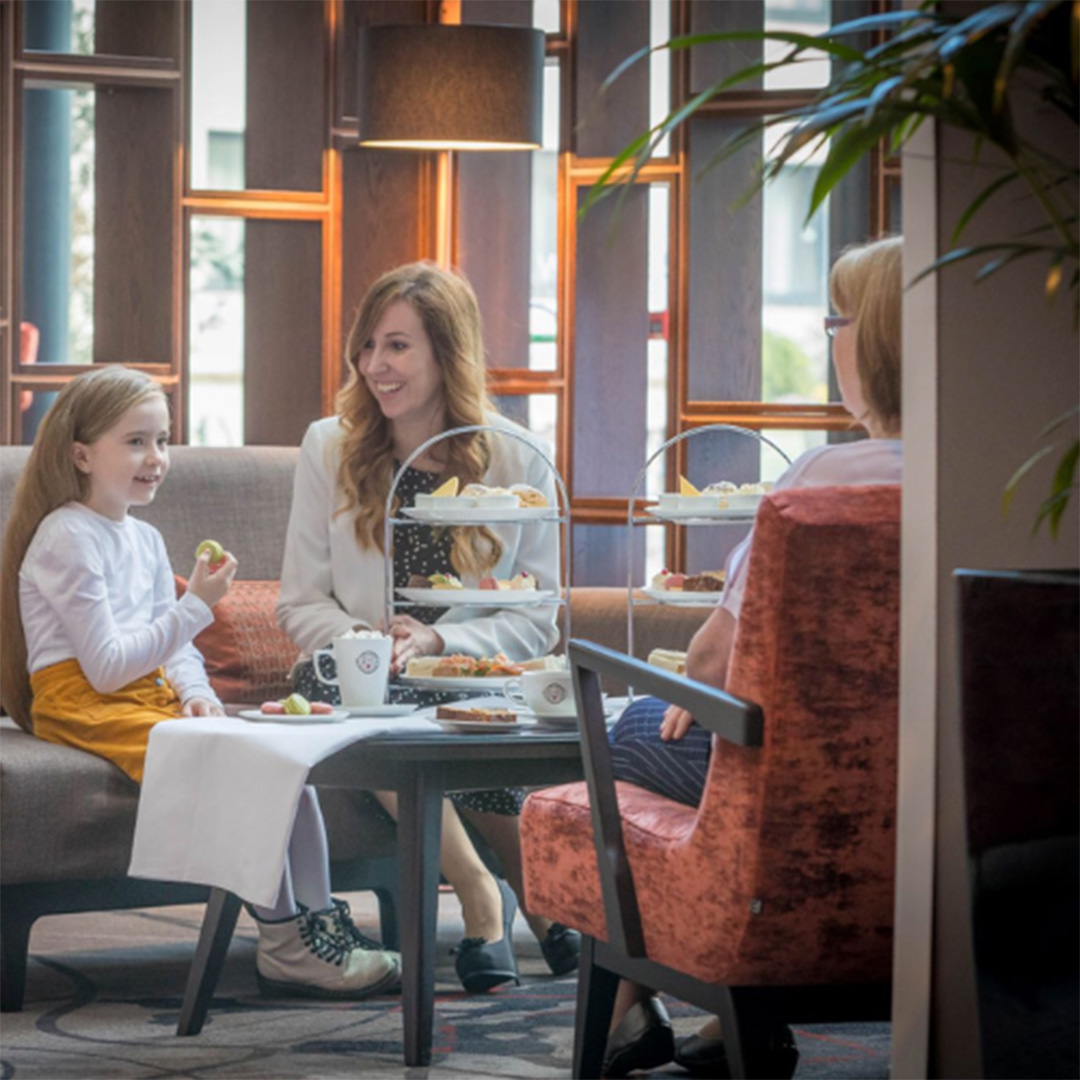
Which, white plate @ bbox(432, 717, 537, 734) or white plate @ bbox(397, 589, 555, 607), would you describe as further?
white plate @ bbox(397, 589, 555, 607)

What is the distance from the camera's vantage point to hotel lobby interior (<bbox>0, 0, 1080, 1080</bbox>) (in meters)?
1.79

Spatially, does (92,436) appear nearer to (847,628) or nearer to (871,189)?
(847,628)

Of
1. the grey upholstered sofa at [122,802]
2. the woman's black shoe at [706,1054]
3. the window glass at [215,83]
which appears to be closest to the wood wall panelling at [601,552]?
the grey upholstered sofa at [122,802]

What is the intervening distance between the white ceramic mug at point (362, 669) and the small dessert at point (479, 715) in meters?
0.19

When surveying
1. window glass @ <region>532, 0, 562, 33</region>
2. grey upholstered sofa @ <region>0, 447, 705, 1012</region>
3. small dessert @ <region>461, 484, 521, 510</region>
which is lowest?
grey upholstered sofa @ <region>0, 447, 705, 1012</region>

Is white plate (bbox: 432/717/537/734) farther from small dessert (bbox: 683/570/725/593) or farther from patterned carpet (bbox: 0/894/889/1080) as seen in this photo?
small dessert (bbox: 683/570/725/593)

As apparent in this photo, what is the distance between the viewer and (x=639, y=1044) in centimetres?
274

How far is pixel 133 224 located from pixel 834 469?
3.11 metres

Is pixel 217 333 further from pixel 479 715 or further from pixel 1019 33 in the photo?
pixel 1019 33

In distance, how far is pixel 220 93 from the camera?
5176 mm

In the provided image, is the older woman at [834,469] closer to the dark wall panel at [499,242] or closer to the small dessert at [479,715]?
the small dessert at [479,715]

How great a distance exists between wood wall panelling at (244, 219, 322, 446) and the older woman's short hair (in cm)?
296

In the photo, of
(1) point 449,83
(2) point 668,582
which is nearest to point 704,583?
(2) point 668,582

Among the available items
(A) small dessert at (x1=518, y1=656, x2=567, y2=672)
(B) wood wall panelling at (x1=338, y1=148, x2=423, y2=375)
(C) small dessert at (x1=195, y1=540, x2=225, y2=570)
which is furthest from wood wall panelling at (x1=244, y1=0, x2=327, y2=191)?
(A) small dessert at (x1=518, y1=656, x2=567, y2=672)
